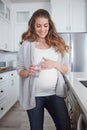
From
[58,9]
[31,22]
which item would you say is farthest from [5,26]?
[31,22]

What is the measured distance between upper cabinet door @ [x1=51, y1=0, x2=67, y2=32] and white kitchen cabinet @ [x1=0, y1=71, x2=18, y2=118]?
1.51m

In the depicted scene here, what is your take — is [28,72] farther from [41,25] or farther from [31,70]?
[41,25]

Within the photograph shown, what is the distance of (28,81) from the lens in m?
1.34

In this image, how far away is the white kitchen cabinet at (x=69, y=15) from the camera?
4.59 metres

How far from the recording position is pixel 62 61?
55.3 inches

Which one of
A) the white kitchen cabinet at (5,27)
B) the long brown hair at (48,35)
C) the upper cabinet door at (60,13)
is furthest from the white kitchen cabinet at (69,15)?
the long brown hair at (48,35)

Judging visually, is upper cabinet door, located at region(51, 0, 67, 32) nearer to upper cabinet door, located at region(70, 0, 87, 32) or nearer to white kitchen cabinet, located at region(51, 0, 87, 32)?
white kitchen cabinet, located at region(51, 0, 87, 32)

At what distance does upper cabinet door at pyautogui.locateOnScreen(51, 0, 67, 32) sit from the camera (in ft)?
15.1

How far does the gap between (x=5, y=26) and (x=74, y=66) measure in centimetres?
177

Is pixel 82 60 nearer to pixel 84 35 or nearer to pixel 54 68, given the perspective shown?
pixel 84 35

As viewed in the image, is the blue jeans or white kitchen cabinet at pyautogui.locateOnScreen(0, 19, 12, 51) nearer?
the blue jeans

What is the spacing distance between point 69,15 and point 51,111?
355cm

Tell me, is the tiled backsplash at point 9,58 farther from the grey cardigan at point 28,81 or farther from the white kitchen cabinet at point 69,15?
the grey cardigan at point 28,81

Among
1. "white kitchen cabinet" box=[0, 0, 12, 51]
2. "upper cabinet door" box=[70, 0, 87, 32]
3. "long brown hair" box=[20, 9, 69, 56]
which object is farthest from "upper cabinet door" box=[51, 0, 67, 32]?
"long brown hair" box=[20, 9, 69, 56]
